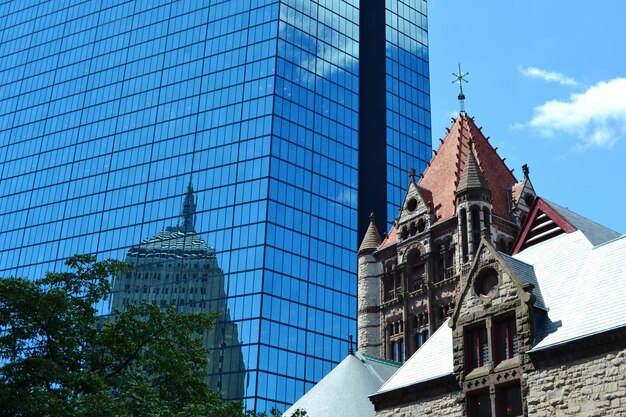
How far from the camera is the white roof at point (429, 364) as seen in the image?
88.7 feet

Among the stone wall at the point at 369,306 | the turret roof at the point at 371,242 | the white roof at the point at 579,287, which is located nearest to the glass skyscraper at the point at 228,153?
the turret roof at the point at 371,242

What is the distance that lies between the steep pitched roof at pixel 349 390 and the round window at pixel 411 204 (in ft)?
84.8

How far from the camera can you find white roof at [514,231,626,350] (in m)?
23.4

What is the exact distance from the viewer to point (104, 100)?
110 meters

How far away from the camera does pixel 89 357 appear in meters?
26.7

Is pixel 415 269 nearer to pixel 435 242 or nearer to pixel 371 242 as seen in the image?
pixel 435 242

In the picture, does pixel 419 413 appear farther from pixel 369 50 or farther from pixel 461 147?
pixel 369 50

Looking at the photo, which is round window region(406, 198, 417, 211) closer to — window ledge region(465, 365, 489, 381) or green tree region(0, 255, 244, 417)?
green tree region(0, 255, 244, 417)

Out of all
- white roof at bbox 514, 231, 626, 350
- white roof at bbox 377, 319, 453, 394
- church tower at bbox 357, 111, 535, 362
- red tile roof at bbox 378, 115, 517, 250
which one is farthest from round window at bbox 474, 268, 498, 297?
red tile roof at bbox 378, 115, 517, 250

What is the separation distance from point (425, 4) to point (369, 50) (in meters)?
16.7

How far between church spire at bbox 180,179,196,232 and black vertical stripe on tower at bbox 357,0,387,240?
19069 millimetres

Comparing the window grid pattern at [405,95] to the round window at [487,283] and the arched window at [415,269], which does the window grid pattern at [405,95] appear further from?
the round window at [487,283]

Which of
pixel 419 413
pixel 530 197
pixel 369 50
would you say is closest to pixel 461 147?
pixel 530 197

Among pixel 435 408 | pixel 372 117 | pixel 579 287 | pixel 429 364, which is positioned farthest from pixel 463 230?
pixel 372 117
